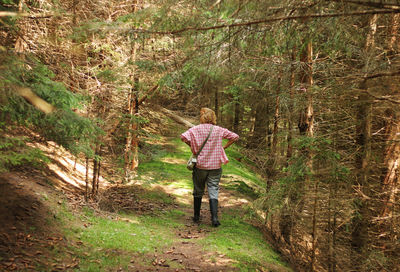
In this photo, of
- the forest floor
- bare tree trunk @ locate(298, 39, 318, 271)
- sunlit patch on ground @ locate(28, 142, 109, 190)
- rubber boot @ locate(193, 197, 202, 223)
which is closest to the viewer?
the forest floor

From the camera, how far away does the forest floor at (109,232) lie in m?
3.80

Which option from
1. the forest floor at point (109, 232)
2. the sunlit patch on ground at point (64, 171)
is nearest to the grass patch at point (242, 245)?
the forest floor at point (109, 232)

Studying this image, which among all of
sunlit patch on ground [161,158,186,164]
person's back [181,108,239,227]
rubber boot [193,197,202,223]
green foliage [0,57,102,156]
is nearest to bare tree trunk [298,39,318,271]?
person's back [181,108,239,227]

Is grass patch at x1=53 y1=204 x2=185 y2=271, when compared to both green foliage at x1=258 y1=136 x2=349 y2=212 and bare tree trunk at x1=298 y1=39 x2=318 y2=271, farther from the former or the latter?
bare tree trunk at x1=298 y1=39 x2=318 y2=271

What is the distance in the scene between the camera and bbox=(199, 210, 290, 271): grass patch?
15.4 ft

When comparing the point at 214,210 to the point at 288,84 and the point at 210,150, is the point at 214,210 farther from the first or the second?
the point at 288,84

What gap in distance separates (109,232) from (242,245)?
8.22 ft

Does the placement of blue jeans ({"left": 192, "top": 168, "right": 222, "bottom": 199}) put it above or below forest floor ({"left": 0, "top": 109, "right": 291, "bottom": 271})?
above

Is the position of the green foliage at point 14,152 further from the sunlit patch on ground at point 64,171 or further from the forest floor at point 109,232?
the sunlit patch on ground at point 64,171

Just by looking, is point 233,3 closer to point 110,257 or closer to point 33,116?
point 33,116

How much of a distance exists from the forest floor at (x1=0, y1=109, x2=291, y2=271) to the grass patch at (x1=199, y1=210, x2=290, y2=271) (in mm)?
19

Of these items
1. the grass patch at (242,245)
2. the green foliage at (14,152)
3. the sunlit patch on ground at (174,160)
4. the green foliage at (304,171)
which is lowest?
the grass patch at (242,245)

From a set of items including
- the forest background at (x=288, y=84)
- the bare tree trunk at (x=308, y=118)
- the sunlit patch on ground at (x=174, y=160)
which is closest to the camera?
the forest background at (x=288, y=84)

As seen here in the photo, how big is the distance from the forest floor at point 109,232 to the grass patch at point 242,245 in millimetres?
19
